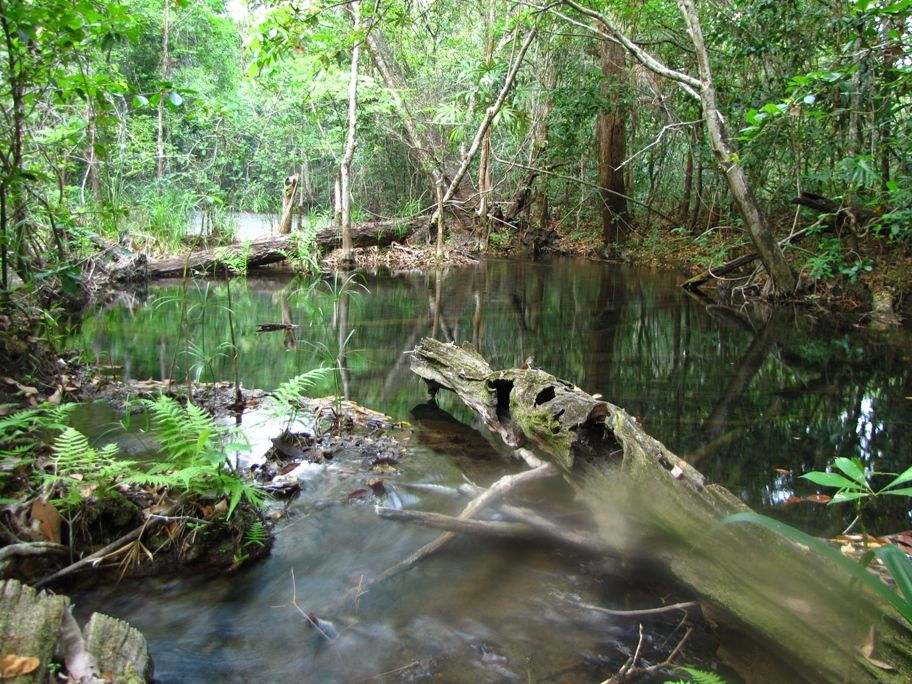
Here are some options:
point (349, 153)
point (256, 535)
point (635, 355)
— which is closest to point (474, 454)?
point (256, 535)

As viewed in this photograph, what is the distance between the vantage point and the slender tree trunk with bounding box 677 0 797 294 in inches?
338

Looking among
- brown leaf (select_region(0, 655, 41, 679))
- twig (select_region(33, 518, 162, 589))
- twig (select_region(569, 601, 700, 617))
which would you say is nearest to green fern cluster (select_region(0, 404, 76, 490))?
twig (select_region(33, 518, 162, 589))

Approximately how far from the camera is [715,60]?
471 inches

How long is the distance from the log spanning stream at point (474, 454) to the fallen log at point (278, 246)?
248cm

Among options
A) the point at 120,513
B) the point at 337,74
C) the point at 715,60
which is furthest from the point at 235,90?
the point at 120,513

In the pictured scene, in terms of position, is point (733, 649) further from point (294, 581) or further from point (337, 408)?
point (337, 408)

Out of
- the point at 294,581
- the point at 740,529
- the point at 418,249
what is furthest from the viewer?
the point at 418,249

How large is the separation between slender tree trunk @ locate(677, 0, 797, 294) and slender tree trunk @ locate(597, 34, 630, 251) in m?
4.82

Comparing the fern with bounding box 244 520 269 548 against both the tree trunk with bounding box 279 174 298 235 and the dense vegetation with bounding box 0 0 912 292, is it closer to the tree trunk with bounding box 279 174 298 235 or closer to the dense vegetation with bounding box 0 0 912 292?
the dense vegetation with bounding box 0 0 912 292

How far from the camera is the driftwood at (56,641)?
150cm

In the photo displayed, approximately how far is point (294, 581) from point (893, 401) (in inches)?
191

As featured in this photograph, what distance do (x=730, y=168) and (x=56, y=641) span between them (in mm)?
9259

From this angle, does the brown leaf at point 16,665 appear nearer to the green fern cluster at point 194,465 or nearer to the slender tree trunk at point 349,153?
the green fern cluster at point 194,465

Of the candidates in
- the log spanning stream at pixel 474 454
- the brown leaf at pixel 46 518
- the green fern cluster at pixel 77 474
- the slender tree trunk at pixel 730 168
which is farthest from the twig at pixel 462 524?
the slender tree trunk at pixel 730 168
